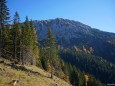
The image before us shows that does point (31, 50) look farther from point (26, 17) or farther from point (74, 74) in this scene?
point (74, 74)

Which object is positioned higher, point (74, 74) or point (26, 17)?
point (26, 17)

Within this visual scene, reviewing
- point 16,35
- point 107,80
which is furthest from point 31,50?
point 107,80

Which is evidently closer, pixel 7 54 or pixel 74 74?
pixel 7 54

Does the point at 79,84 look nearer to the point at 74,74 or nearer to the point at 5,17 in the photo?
the point at 74,74

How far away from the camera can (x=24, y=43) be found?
63.0 m

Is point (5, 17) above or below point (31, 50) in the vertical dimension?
above

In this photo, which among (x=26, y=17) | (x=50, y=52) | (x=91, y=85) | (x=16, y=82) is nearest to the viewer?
(x=16, y=82)

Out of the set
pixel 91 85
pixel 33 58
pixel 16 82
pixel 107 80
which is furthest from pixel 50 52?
pixel 107 80

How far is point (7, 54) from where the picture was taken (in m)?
63.9

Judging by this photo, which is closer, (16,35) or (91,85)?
(16,35)

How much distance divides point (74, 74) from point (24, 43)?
6033 centimetres

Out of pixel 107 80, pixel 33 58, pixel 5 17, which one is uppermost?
pixel 5 17

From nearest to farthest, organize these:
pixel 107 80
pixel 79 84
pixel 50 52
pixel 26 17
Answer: pixel 50 52, pixel 26 17, pixel 79 84, pixel 107 80

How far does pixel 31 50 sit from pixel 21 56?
12.2 ft
